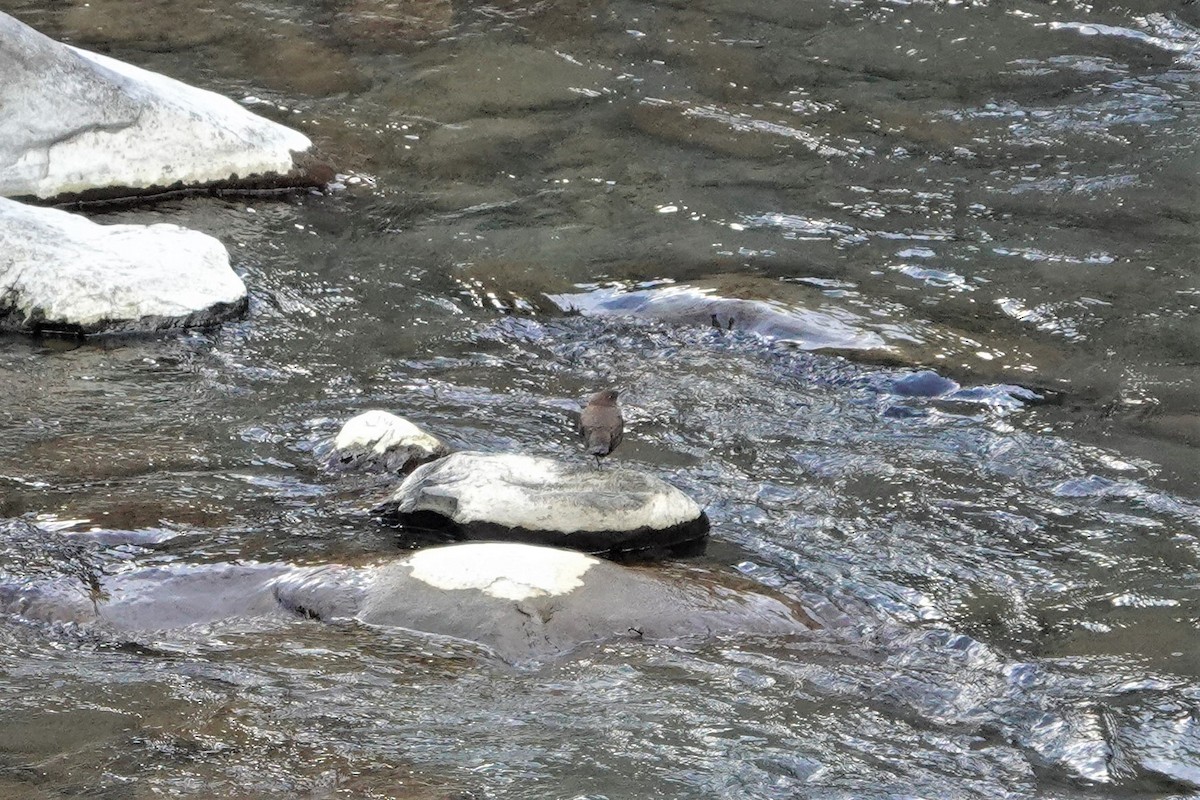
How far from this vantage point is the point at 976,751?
379cm

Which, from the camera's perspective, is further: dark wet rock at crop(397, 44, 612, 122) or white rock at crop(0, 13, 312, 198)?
dark wet rock at crop(397, 44, 612, 122)

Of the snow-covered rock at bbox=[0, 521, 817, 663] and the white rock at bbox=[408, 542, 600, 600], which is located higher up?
the white rock at bbox=[408, 542, 600, 600]

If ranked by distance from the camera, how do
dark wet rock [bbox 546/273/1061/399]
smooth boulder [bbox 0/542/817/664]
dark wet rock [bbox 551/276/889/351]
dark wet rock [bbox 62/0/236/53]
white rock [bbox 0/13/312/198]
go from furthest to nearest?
1. dark wet rock [bbox 62/0/236/53]
2. white rock [bbox 0/13/312/198]
3. dark wet rock [bbox 551/276/889/351]
4. dark wet rock [bbox 546/273/1061/399]
5. smooth boulder [bbox 0/542/817/664]

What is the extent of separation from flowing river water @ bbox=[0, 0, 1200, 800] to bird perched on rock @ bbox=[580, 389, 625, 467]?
419 mm

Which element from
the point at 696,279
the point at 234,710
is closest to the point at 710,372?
the point at 696,279

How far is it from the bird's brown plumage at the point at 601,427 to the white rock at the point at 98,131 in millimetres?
4071

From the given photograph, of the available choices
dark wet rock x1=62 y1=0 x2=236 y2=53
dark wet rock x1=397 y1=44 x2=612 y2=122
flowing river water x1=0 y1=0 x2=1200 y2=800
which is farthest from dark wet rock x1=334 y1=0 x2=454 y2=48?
dark wet rock x1=62 y1=0 x2=236 y2=53

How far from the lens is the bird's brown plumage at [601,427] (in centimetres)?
507

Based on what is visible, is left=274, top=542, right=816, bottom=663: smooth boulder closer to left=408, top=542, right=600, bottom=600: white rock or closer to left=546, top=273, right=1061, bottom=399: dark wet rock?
left=408, top=542, right=600, bottom=600: white rock

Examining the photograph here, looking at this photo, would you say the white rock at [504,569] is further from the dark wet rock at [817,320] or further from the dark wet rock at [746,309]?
the dark wet rock at [746,309]

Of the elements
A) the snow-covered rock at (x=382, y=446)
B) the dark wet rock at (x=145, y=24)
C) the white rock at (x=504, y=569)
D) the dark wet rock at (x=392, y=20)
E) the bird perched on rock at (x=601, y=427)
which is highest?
the dark wet rock at (x=392, y=20)

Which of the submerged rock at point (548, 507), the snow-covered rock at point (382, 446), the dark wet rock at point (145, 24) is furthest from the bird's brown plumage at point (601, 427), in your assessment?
the dark wet rock at point (145, 24)

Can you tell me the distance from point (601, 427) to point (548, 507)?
363 mm

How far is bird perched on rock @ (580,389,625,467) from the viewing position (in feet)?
16.6
